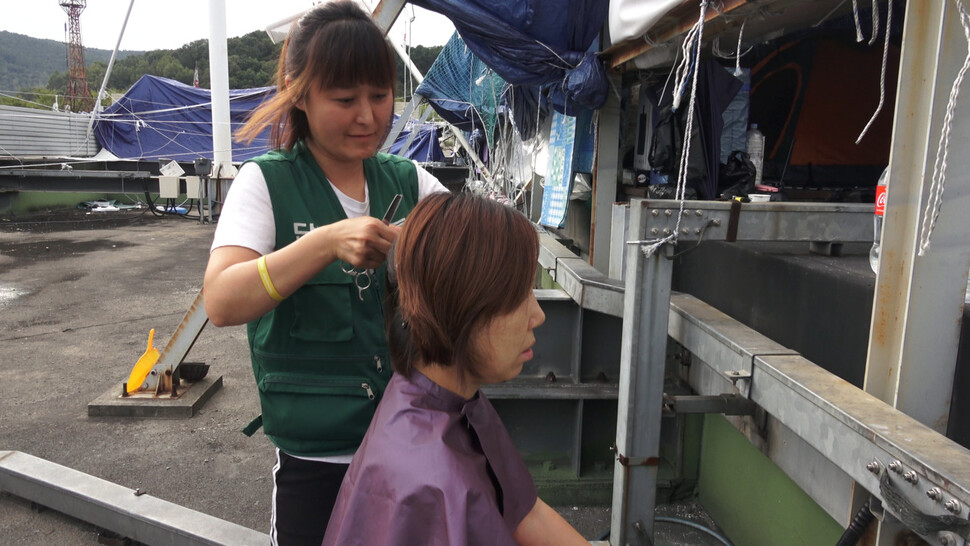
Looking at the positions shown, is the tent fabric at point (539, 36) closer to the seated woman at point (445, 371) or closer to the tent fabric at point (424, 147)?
the seated woman at point (445, 371)

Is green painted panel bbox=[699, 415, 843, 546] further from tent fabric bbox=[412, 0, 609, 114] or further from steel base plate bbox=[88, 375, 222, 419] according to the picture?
steel base plate bbox=[88, 375, 222, 419]

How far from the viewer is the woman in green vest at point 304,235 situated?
4.42 feet

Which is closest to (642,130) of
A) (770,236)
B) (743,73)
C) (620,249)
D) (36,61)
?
(743,73)

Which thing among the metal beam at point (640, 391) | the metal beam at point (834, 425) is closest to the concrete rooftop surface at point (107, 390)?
the metal beam at point (640, 391)

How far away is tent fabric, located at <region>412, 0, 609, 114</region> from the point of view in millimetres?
3717

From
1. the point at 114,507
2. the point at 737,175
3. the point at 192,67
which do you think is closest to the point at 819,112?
the point at 737,175

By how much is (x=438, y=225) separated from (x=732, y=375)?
3.88ft

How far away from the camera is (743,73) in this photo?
13.0 feet

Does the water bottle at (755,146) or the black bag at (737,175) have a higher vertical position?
the water bottle at (755,146)

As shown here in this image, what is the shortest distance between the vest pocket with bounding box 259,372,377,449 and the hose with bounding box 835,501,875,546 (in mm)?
1149

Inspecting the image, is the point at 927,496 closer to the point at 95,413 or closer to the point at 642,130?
the point at 642,130

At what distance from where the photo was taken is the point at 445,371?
4.37 feet

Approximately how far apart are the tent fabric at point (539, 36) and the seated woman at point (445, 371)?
9.20 feet

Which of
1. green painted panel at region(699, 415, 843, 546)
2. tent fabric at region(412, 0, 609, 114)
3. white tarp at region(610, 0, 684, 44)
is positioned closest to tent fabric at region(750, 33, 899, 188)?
tent fabric at region(412, 0, 609, 114)
